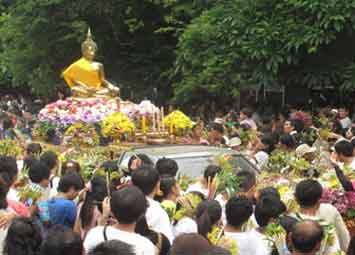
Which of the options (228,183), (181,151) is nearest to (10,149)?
(181,151)

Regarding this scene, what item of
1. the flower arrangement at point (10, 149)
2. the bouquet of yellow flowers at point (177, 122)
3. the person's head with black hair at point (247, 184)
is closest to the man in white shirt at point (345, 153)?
the person's head with black hair at point (247, 184)

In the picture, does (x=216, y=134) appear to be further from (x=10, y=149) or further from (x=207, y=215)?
(x=207, y=215)

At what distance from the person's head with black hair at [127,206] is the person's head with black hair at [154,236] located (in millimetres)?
164

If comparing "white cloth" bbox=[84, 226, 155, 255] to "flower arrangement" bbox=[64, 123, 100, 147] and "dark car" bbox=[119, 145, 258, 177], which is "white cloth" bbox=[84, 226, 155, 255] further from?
"flower arrangement" bbox=[64, 123, 100, 147]

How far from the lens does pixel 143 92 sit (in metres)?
22.5

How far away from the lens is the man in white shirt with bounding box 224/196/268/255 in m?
5.13

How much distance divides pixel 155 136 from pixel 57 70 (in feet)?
35.6

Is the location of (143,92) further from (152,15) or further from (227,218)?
(227,218)

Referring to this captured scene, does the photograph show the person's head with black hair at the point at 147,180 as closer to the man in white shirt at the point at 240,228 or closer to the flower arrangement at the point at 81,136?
the man in white shirt at the point at 240,228

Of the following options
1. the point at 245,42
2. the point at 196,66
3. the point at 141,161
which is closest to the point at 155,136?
the point at 245,42

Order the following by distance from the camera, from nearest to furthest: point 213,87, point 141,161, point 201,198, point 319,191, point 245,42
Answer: point 319,191 → point 201,198 → point 141,161 → point 245,42 → point 213,87

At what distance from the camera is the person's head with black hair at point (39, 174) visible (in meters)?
6.77

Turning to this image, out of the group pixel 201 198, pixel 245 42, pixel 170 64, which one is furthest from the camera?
pixel 170 64

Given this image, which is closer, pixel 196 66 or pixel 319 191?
pixel 319 191
